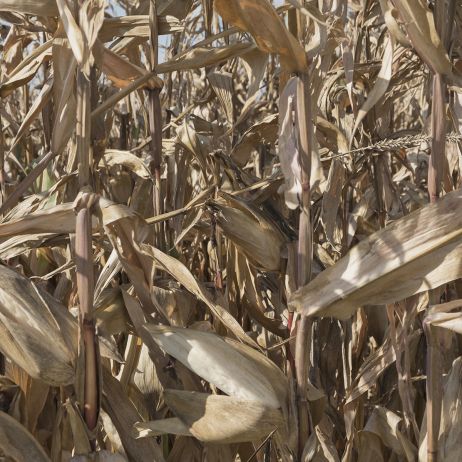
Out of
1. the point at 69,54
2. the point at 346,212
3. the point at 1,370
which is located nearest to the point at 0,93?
the point at 69,54

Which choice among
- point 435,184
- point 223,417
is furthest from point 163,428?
point 435,184

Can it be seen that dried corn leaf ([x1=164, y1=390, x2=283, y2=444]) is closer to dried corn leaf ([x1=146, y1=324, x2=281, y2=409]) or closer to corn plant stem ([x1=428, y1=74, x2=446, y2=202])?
dried corn leaf ([x1=146, y1=324, x2=281, y2=409])

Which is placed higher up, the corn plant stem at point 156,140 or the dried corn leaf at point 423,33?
the dried corn leaf at point 423,33

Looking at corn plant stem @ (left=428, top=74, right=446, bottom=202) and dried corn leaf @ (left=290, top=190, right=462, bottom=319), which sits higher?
corn plant stem @ (left=428, top=74, right=446, bottom=202)

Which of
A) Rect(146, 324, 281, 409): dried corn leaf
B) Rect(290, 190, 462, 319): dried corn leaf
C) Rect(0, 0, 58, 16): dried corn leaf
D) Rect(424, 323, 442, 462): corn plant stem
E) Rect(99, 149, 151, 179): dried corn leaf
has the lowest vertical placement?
Rect(424, 323, 442, 462): corn plant stem

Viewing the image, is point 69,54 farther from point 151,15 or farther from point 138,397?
point 138,397

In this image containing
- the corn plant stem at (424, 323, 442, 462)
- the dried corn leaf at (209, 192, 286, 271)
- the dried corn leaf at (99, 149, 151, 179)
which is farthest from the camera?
the dried corn leaf at (99, 149, 151, 179)

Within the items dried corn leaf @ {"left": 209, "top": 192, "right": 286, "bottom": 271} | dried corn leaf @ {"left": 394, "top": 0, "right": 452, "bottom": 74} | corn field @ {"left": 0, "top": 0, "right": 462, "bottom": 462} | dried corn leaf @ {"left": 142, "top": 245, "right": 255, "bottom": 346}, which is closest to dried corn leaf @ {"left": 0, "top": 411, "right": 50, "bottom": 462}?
corn field @ {"left": 0, "top": 0, "right": 462, "bottom": 462}

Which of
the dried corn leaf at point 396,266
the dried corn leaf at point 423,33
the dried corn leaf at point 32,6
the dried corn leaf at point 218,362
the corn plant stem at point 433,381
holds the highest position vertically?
the dried corn leaf at point 32,6

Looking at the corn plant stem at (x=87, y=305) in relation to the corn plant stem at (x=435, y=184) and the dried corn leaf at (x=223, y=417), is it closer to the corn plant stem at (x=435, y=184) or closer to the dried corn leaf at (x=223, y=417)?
the dried corn leaf at (x=223, y=417)

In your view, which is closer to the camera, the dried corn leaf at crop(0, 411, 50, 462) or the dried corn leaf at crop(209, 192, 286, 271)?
the dried corn leaf at crop(0, 411, 50, 462)

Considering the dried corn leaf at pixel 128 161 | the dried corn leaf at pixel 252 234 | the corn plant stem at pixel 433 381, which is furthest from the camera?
the dried corn leaf at pixel 128 161

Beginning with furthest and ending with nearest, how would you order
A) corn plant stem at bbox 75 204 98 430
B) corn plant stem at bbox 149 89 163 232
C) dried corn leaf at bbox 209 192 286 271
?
corn plant stem at bbox 149 89 163 232 → dried corn leaf at bbox 209 192 286 271 → corn plant stem at bbox 75 204 98 430

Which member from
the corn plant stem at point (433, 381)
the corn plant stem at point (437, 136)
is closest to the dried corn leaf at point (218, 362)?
the corn plant stem at point (433, 381)
